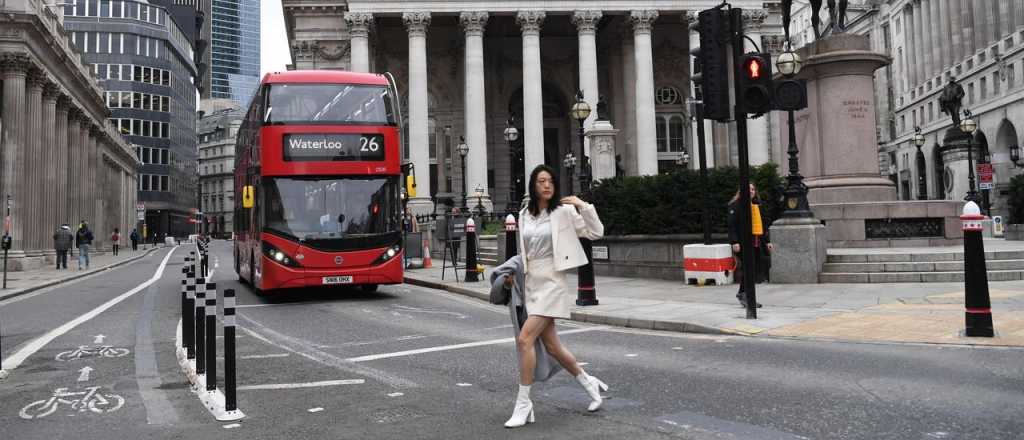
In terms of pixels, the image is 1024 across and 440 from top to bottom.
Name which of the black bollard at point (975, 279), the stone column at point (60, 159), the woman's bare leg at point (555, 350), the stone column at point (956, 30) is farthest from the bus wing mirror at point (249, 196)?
the stone column at point (956, 30)

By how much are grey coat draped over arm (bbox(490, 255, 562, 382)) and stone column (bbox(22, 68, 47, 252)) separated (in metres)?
36.3

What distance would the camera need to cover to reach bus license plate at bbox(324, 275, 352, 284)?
49.7ft

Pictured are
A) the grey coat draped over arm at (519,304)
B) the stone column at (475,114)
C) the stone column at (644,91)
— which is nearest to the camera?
the grey coat draped over arm at (519,304)

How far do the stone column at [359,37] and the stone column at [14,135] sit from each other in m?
16.1

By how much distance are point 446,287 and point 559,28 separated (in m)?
36.3

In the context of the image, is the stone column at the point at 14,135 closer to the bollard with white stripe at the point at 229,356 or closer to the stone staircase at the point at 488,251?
the stone staircase at the point at 488,251

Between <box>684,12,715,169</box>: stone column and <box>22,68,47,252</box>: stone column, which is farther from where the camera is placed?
<box>684,12,715,169</box>: stone column

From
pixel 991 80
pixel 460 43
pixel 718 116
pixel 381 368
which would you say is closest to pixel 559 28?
pixel 460 43

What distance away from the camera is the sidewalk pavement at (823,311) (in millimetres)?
8922

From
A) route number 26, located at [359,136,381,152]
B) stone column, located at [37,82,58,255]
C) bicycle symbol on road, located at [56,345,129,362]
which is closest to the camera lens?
bicycle symbol on road, located at [56,345,129,362]

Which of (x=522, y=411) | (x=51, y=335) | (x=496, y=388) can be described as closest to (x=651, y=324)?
(x=496, y=388)

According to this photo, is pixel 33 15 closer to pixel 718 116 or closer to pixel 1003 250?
pixel 718 116

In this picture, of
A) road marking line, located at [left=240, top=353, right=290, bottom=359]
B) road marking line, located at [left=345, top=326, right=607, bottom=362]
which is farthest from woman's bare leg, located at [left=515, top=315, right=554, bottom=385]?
road marking line, located at [left=240, top=353, right=290, bottom=359]

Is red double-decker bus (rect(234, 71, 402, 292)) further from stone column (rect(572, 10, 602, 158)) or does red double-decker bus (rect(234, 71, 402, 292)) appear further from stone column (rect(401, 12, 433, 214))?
stone column (rect(572, 10, 602, 158))
